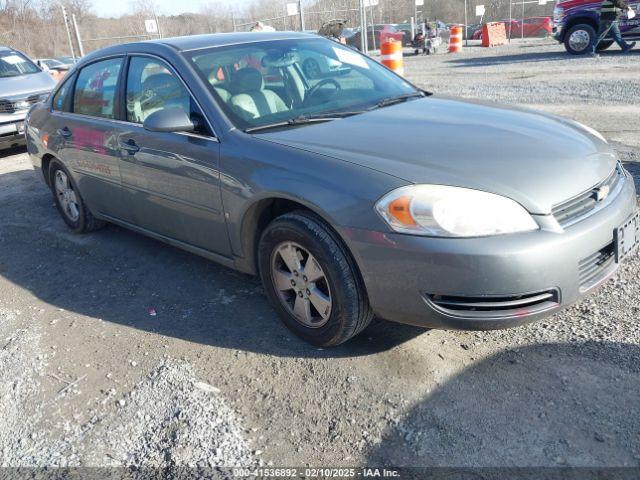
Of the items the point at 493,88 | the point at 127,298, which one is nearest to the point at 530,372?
the point at 127,298

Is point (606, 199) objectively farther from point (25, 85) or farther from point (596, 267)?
point (25, 85)

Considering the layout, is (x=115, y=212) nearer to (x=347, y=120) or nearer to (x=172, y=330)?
(x=172, y=330)

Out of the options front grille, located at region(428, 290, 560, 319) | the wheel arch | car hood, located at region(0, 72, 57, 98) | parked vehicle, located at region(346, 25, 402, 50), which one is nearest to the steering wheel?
front grille, located at region(428, 290, 560, 319)

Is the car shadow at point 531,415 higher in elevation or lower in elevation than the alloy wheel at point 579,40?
lower

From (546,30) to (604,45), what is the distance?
48.5 feet

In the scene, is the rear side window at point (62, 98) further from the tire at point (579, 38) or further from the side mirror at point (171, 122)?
the tire at point (579, 38)

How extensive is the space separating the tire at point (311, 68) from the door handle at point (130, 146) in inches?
48.7

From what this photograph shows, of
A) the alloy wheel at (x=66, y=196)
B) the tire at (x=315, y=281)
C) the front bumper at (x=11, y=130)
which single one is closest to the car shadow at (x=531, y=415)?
the tire at (x=315, y=281)

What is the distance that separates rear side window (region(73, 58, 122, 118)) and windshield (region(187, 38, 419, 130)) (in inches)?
36.1

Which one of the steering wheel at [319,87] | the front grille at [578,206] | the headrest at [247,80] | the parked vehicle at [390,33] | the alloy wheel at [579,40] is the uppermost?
the parked vehicle at [390,33]

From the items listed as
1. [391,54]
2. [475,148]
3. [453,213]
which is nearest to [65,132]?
[475,148]

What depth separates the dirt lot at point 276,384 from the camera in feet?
7.93

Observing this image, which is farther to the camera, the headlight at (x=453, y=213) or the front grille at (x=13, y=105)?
the front grille at (x=13, y=105)

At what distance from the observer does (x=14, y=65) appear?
34.1 feet
